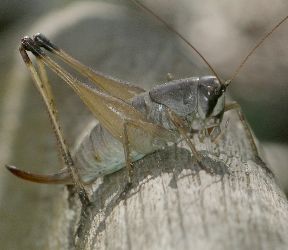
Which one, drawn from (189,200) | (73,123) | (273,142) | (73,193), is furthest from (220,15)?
(189,200)

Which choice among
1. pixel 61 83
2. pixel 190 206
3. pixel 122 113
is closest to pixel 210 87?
pixel 122 113

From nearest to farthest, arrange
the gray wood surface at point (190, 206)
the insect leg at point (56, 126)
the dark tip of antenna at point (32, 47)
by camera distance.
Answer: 1. the gray wood surface at point (190, 206)
2. the insect leg at point (56, 126)
3. the dark tip of antenna at point (32, 47)

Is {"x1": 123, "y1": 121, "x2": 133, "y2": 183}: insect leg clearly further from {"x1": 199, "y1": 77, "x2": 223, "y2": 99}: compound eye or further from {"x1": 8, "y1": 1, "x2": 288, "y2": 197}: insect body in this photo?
{"x1": 199, "y1": 77, "x2": 223, "y2": 99}: compound eye

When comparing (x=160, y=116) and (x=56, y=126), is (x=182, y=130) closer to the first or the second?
(x=160, y=116)

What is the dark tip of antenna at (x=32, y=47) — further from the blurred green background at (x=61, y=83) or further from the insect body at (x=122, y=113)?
the blurred green background at (x=61, y=83)

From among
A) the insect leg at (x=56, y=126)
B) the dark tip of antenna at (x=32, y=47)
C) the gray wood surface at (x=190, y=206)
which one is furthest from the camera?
the dark tip of antenna at (x=32, y=47)

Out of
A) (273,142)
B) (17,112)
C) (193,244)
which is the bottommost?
(193,244)

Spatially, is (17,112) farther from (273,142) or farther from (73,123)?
(273,142)

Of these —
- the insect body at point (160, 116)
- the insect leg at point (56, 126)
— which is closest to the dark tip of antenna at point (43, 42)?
the insect leg at point (56, 126)
